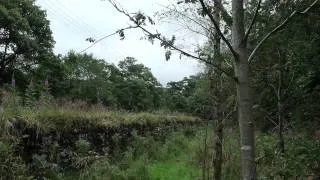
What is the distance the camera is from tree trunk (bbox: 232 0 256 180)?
2.76m

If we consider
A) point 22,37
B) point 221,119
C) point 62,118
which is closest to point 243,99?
point 221,119

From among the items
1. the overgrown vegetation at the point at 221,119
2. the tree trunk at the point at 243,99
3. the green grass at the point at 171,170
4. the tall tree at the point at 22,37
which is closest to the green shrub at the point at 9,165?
the overgrown vegetation at the point at 221,119

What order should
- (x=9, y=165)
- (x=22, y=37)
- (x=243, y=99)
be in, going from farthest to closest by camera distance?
(x=22, y=37) < (x=9, y=165) < (x=243, y=99)

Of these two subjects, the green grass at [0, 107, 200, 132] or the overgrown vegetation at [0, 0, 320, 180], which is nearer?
the overgrown vegetation at [0, 0, 320, 180]

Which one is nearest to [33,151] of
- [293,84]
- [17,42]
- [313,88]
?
[293,84]

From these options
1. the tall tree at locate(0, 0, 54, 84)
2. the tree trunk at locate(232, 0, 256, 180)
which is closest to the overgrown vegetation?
the tree trunk at locate(232, 0, 256, 180)

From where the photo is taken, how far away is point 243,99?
2814 mm

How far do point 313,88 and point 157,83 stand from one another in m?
59.7

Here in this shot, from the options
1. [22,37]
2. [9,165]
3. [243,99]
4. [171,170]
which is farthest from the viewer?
[22,37]

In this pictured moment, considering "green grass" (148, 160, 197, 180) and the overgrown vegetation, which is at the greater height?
the overgrown vegetation

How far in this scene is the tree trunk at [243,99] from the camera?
2.76 meters

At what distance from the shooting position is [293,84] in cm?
887

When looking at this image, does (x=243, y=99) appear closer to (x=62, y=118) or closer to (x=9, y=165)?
(x=9, y=165)

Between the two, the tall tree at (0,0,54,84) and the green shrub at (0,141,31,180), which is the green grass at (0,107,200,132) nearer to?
the green shrub at (0,141,31,180)
